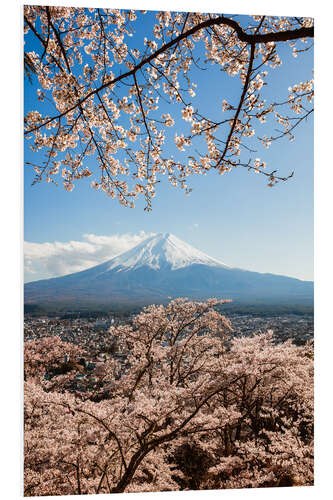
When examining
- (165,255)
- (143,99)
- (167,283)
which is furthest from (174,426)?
(143,99)

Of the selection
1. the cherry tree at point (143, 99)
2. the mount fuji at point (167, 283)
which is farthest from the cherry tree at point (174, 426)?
the cherry tree at point (143, 99)

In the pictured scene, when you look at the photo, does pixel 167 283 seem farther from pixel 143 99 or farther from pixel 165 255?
pixel 143 99

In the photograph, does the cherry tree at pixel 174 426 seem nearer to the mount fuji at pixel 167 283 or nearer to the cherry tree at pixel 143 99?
the mount fuji at pixel 167 283

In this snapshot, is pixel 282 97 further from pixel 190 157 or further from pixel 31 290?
pixel 31 290

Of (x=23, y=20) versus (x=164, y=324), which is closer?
(x=23, y=20)

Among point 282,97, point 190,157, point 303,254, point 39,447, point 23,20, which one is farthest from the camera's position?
point 303,254

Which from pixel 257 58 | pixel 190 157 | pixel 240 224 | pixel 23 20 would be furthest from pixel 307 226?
pixel 23 20

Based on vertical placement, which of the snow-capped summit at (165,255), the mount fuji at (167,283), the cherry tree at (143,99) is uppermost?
the cherry tree at (143,99)
